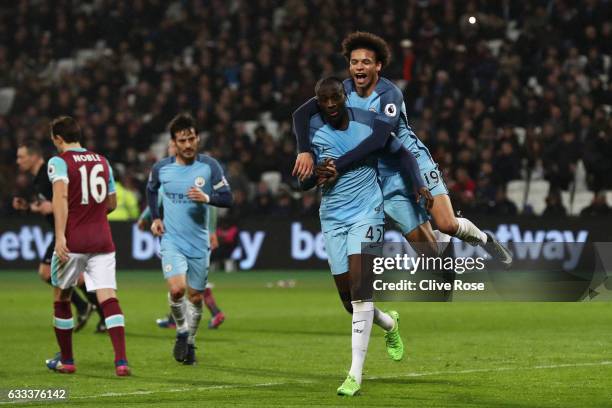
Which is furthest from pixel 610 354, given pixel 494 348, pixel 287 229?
pixel 287 229

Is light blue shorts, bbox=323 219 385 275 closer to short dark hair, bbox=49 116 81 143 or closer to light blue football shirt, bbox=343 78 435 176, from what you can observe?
light blue football shirt, bbox=343 78 435 176

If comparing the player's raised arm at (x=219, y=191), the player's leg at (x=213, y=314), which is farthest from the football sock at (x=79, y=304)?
the player's raised arm at (x=219, y=191)

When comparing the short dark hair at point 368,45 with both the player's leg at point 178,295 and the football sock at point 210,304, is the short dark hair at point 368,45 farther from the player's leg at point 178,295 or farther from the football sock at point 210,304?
the football sock at point 210,304

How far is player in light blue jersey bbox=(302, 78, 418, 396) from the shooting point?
30.4 ft

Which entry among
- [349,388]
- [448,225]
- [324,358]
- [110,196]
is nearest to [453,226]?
[448,225]

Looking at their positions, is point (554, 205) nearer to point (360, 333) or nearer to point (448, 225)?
point (448, 225)

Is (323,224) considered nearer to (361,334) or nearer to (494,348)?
(361,334)

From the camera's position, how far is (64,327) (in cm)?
1103

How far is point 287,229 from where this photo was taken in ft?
80.4

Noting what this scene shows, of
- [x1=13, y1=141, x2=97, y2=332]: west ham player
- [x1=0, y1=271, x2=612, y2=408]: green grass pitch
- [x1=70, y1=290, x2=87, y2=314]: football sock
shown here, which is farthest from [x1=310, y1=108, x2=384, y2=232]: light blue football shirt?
[x1=70, y1=290, x2=87, y2=314]: football sock

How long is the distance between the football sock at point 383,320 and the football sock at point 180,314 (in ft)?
7.30

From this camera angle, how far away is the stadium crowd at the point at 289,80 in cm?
2502

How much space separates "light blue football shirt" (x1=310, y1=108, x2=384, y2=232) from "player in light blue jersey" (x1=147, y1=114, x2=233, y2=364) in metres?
2.58

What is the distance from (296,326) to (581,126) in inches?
432
